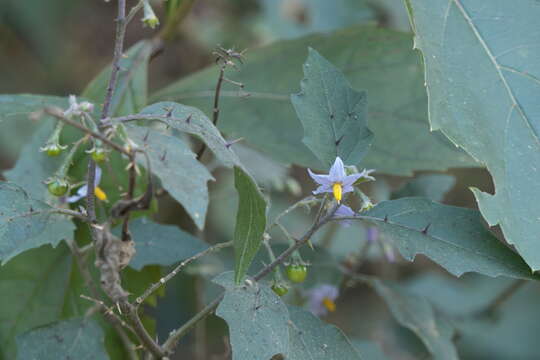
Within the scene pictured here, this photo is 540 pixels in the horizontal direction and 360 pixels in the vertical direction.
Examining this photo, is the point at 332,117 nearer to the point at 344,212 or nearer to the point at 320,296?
the point at 344,212

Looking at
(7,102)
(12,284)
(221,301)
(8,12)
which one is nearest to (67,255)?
(12,284)

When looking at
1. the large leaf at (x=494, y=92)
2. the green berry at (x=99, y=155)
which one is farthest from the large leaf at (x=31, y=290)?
the large leaf at (x=494, y=92)

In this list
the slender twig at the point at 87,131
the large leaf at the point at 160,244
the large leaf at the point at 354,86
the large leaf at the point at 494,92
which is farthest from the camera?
the large leaf at the point at 354,86

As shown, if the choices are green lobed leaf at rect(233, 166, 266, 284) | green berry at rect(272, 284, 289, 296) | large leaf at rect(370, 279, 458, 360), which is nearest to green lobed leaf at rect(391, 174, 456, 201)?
large leaf at rect(370, 279, 458, 360)

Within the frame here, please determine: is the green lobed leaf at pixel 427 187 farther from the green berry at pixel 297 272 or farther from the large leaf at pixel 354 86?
the green berry at pixel 297 272

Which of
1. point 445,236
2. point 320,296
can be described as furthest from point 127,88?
point 445,236
